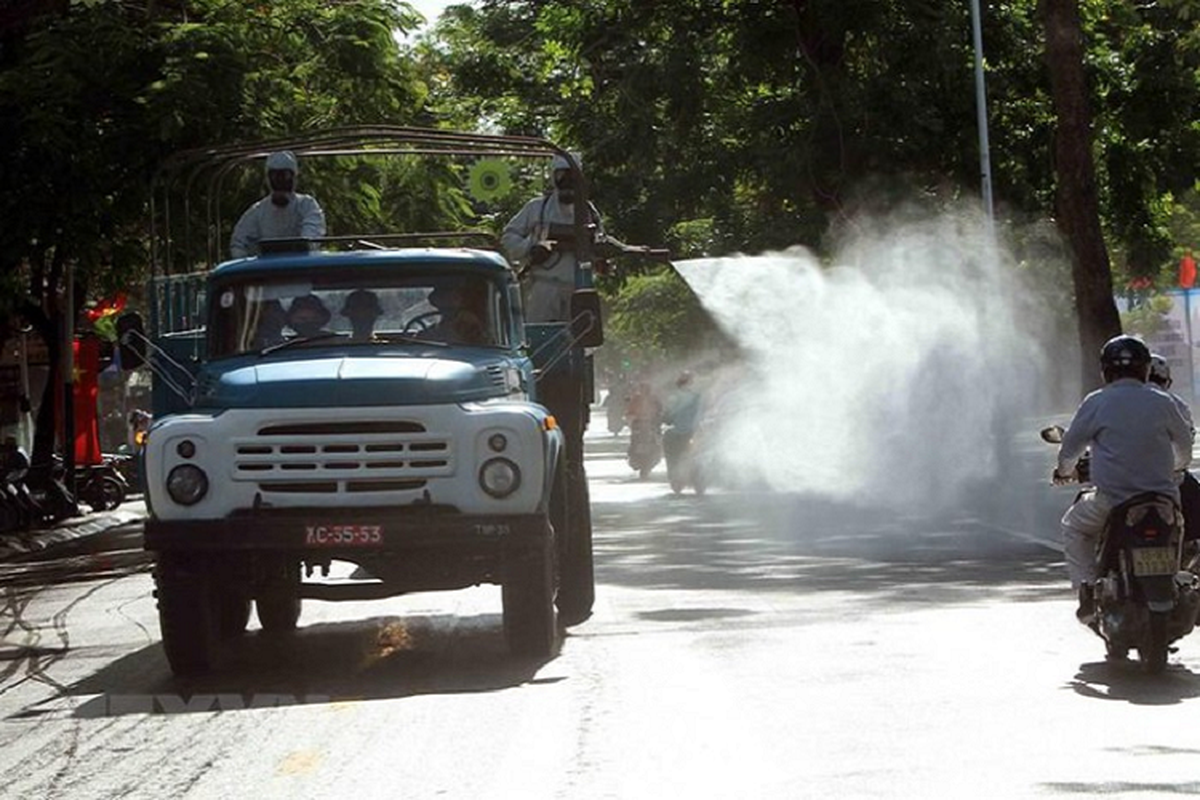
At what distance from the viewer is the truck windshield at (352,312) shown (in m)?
14.1

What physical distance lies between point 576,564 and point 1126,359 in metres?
4.50

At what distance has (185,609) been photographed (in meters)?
13.0

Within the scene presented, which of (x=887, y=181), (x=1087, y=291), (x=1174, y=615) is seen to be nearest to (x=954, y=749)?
(x=1174, y=615)

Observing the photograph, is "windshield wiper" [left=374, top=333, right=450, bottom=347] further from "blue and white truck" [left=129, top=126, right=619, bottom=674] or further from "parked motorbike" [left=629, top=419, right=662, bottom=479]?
"parked motorbike" [left=629, top=419, right=662, bottom=479]

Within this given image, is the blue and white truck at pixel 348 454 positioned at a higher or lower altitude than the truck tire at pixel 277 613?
higher

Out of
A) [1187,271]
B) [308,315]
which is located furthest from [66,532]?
[1187,271]

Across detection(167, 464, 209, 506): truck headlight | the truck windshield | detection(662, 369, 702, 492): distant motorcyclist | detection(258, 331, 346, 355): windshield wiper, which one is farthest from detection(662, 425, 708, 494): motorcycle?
detection(167, 464, 209, 506): truck headlight

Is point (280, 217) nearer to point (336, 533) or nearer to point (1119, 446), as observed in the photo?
point (336, 533)

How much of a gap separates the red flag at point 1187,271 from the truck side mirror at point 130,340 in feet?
159

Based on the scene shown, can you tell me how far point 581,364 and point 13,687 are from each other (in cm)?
452

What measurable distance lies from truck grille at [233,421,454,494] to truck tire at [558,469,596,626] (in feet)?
8.97

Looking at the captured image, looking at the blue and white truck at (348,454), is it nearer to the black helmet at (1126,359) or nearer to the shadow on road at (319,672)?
the shadow on road at (319,672)

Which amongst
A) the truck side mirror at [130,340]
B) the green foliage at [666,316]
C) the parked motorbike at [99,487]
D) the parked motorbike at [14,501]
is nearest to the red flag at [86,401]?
the parked motorbike at [99,487]

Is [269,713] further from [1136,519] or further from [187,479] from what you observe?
[1136,519]
